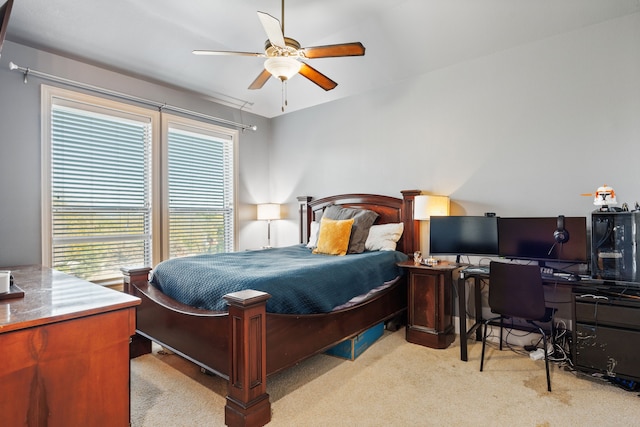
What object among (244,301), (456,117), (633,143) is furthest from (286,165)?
(633,143)

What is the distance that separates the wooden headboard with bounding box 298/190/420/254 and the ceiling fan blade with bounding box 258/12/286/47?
2.11 m

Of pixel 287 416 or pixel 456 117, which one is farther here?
pixel 456 117

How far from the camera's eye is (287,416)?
2018mm

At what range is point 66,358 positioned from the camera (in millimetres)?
1317

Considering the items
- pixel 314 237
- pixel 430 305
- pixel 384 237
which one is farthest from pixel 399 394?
pixel 314 237

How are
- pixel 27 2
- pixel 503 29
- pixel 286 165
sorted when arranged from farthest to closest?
pixel 286 165
pixel 503 29
pixel 27 2

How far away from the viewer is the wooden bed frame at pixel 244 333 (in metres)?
1.87

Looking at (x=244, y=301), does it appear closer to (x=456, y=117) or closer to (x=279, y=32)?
(x=279, y=32)

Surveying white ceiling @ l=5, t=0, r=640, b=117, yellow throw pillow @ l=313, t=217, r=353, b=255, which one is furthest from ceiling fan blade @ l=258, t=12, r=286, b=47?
yellow throw pillow @ l=313, t=217, r=353, b=255

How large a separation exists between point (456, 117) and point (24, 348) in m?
3.71

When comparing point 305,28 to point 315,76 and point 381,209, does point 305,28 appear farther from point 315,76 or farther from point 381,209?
point 381,209

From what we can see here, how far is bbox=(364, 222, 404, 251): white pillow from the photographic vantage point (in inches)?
143

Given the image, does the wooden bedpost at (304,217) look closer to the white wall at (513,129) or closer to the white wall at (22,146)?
the white wall at (513,129)

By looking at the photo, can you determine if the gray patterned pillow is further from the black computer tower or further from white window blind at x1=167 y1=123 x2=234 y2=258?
the black computer tower
